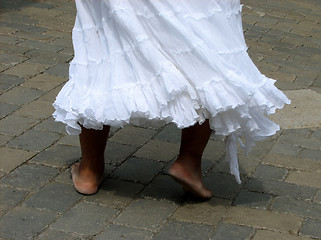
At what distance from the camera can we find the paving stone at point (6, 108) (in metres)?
4.93

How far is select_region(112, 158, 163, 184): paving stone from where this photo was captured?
13.5 feet

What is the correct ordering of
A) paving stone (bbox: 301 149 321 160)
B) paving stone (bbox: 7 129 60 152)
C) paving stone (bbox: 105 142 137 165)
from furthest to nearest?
paving stone (bbox: 301 149 321 160)
paving stone (bbox: 7 129 60 152)
paving stone (bbox: 105 142 137 165)

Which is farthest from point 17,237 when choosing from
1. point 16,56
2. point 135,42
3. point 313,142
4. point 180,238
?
point 16,56

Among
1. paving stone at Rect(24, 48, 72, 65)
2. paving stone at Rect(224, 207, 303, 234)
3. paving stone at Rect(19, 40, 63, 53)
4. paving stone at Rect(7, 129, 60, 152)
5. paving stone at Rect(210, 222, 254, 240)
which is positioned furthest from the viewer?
paving stone at Rect(19, 40, 63, 53)

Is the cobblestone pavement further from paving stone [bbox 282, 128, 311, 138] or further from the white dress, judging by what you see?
the white dress

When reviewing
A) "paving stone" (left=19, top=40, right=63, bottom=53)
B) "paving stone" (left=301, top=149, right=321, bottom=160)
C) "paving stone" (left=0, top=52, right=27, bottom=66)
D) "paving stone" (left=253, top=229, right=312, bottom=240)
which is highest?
"paving stone" (left=253, top=229, right=312, bottom=240)

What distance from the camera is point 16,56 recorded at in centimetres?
608

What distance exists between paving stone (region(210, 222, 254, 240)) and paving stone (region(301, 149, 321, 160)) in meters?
1.11

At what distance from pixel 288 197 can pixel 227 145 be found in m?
0.43

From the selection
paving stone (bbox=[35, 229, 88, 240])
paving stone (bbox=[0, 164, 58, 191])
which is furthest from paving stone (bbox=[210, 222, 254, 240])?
paving stone (bbox=[0, 164, 58, 191])

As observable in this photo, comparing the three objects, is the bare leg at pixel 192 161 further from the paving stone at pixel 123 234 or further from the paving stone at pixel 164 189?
the paving stone at pixel 123 234

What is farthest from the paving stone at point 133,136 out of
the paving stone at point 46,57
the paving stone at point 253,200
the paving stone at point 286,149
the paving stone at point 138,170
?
the paving stone at point 46,57

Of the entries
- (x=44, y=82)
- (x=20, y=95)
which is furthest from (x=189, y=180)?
(x=44, y=82)

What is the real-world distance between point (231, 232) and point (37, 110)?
1.96 meters
